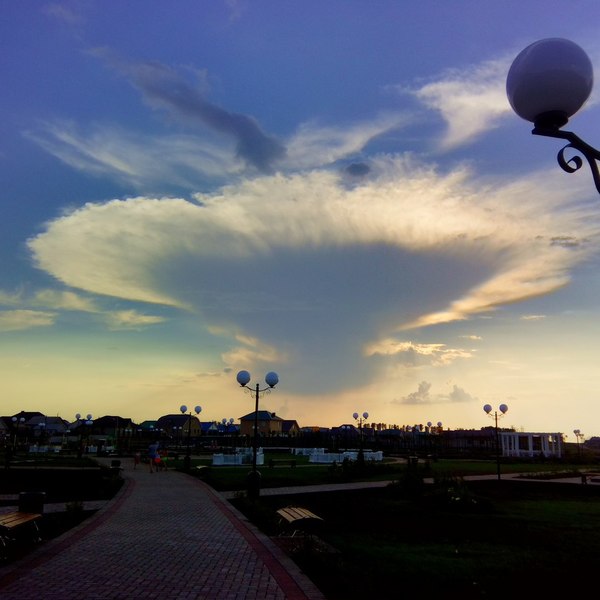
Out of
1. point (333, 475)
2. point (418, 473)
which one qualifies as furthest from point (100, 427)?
point (418, 473)

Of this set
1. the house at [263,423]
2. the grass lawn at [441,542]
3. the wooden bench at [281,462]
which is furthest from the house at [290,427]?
the grass lawn at [441,542]

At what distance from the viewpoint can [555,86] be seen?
4.12 m

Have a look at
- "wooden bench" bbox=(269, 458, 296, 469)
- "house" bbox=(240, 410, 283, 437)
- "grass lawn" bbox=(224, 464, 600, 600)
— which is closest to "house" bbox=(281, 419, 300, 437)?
"house" bbox=(240, 410, 283, 437)

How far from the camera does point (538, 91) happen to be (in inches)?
165

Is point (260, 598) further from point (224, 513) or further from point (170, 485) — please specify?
point (170, 485)

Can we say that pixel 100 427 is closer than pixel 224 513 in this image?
No

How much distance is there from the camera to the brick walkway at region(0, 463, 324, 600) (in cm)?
706

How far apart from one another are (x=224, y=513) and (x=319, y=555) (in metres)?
6.26

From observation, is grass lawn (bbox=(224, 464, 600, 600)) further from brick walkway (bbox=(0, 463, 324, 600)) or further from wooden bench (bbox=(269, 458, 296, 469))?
wooden bench (bbox=(269, 458, 296, 469))

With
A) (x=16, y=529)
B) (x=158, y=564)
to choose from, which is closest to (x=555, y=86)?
(x=158, y=564)

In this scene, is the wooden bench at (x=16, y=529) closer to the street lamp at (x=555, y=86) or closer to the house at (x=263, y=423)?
the street lamp at (x=555, y=86)

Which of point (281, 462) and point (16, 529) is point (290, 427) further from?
point (16, 529)

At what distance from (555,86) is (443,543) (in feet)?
30.4

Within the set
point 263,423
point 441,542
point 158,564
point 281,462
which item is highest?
point 263,423
